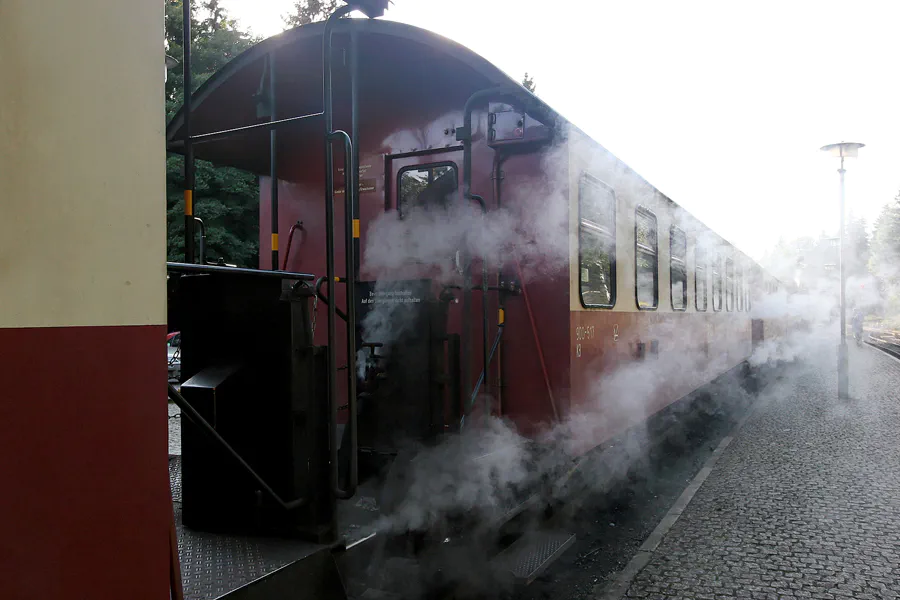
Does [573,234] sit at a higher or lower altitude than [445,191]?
lower

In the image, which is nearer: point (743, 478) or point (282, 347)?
point (282, 347)

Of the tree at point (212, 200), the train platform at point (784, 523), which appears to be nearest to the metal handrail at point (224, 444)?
the train platform at point (784, 523)

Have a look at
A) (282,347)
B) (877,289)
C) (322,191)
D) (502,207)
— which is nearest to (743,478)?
(502,207)

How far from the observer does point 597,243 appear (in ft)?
15.7

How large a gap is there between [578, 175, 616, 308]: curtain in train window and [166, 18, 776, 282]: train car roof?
0.43 m

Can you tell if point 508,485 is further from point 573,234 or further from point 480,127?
point 480,127

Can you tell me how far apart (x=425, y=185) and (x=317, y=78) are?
94 cm

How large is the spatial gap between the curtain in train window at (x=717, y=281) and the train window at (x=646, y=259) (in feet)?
12.9

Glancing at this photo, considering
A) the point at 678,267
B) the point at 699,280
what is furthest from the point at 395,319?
the point at 699,280

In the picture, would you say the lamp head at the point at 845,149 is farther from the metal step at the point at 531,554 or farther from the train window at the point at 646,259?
the metal step at the point at 531,554

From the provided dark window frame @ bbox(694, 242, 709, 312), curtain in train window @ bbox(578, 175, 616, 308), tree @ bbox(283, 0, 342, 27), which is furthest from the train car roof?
tree @ bbox(283, 0, 342, 27)

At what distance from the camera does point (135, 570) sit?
1.40 metres

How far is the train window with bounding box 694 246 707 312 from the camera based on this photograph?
8.59m

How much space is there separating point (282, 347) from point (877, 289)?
70448 millimetres
